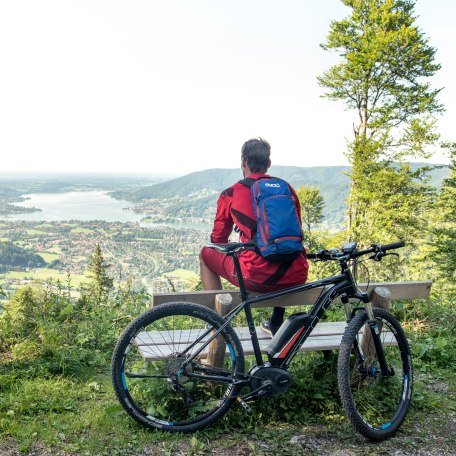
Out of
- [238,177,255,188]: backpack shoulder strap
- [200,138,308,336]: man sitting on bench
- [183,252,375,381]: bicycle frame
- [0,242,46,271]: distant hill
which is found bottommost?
[0,242,46,271]: distant hill

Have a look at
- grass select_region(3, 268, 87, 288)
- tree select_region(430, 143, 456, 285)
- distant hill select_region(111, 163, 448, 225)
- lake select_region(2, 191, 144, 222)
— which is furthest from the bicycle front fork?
distant hill select_region(111, 163, 448, 225)

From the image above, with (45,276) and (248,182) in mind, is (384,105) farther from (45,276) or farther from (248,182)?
(45,276)

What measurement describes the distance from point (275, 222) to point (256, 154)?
0.68m

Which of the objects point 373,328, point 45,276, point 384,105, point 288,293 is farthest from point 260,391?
point 45,276

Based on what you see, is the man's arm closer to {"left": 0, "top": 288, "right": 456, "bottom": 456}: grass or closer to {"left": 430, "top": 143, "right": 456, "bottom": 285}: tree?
{"left": 0, "top": 288, "right": 456, "bottom": 456}: grass

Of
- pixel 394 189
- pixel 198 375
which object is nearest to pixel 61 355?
pixel 198 375

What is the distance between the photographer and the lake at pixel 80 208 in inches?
4331

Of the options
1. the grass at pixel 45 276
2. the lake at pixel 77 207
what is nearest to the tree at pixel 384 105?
the grass at pixel 45 276

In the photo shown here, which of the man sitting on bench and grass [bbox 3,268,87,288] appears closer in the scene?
the man sitting on bench

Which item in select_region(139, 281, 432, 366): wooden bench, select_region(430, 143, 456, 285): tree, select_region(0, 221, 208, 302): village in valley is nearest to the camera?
select_region(139, 281, 432, 366): wooden bench

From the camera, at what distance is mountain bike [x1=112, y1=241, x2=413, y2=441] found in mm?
3232

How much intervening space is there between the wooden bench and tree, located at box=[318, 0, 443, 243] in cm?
1804

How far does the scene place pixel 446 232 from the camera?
14.7 metres

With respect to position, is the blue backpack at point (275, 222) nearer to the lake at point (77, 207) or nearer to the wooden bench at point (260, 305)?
the wooden bench at point (260, 305)
